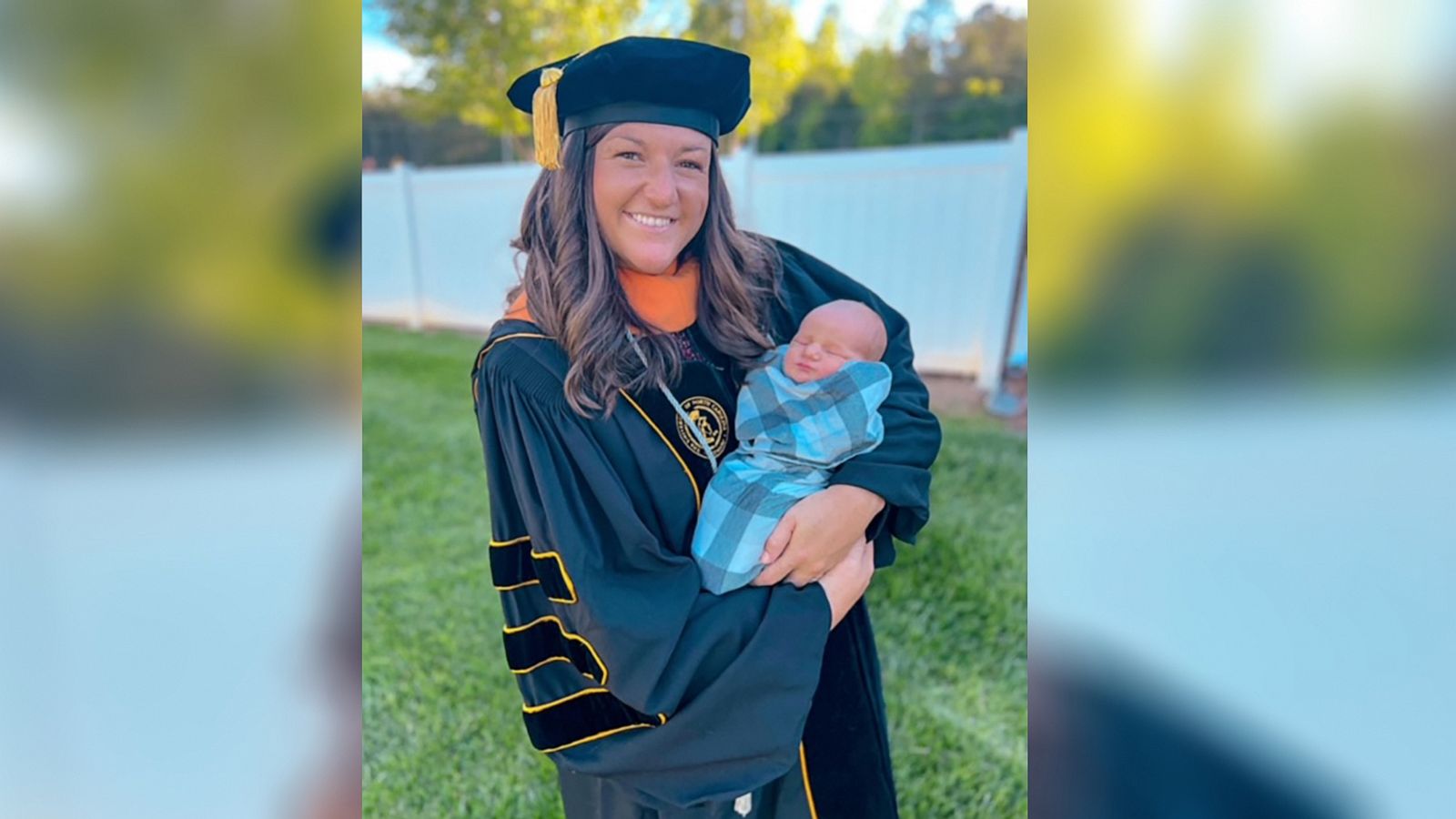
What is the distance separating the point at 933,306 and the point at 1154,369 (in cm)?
45

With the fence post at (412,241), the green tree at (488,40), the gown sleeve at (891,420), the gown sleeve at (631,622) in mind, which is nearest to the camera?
the gown sleeve at (631,622)

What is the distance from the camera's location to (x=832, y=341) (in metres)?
1.52

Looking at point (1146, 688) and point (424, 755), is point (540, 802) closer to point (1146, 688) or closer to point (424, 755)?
point (424, 755)

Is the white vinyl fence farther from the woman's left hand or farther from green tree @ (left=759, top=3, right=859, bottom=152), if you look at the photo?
the woman's left hand

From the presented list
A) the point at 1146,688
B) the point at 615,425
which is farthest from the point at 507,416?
the point at 1146,688

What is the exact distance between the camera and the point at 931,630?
2.12 meters

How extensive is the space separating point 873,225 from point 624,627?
1001 millimetres

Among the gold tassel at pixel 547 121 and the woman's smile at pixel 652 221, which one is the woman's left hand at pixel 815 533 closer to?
the woman's smile at pixel 652 221

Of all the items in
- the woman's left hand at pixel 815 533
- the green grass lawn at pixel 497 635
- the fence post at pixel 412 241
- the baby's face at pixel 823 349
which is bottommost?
the green grass lawn at pixel 497 635

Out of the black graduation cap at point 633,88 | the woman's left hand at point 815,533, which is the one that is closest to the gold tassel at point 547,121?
the black graduation cap at point 633,88

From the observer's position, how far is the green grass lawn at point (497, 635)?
1955mm

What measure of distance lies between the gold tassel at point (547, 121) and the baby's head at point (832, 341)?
53cm

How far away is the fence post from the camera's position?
6.15ft

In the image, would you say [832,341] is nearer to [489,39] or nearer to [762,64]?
[762,64]
